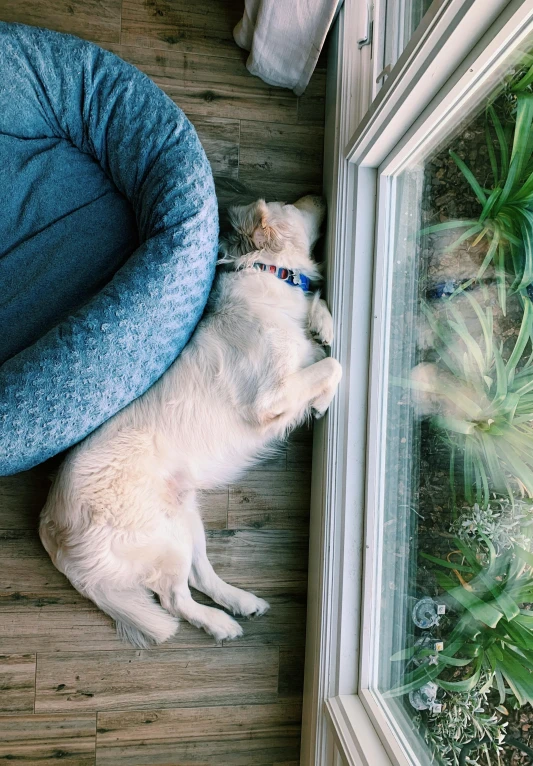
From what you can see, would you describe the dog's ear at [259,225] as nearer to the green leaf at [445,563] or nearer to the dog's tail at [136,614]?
the green leaf at [445,563]

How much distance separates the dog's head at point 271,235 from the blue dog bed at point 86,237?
89 millimetres

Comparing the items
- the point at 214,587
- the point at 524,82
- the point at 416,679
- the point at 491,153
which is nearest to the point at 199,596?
the point at 214,587

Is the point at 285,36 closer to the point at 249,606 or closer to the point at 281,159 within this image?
the point at 281,159

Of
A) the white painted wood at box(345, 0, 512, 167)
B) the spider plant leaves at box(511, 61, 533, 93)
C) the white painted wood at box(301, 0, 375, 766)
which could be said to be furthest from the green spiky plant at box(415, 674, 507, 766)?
the white painted wood at box(345, 0, 512, 167)

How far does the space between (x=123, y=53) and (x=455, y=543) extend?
79.8 inches

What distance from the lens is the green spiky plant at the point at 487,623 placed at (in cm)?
109

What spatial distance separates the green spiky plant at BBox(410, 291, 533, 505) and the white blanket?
105cm

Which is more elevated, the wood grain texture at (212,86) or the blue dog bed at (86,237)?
the wood grain texture at (212,86)

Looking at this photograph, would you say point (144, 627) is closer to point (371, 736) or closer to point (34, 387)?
point (371, 736)

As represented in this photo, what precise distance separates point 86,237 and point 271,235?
2.12 ft

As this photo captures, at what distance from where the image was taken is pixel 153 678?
75.4 inches

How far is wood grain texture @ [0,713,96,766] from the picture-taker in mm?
1875

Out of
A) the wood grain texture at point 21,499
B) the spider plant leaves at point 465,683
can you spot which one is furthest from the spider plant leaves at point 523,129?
the wood grain texture at point 21,499

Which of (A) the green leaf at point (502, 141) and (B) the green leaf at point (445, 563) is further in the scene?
(B) the green leaf at point (445, 563)
